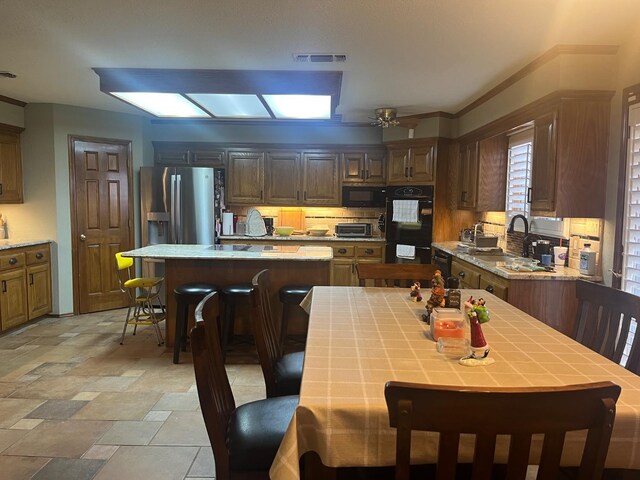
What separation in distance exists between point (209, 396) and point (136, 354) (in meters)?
2.76

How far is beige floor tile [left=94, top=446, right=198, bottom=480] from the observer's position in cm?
216

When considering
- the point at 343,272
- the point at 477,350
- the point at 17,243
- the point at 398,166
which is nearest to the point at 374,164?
the point at 398,166

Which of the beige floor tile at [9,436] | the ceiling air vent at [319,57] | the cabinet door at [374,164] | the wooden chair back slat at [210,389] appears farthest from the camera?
the cabinet door at [374,164]

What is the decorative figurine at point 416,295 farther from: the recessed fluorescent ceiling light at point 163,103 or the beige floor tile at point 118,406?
the recessed fluorescent ceiling light at point 163,103

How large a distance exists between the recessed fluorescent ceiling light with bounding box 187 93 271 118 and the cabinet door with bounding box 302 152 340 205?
1.21 metres

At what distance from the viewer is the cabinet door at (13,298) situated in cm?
424

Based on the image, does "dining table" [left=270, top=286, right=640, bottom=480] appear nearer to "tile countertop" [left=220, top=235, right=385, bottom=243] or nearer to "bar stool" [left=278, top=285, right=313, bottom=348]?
"bar stool" [left=278, top=285, right=313, bottom=348]

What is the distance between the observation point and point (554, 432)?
0.94m

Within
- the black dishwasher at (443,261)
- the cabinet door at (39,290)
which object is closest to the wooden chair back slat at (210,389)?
the black dishwasher at (443,261)

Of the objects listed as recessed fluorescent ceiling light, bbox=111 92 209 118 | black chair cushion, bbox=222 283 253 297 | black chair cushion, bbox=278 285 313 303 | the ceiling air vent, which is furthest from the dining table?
recessed fluorescent ceiling light, bbox=111 92 209 118

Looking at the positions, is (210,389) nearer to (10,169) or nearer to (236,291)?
(236,291)

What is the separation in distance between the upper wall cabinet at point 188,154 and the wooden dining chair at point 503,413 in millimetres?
5403

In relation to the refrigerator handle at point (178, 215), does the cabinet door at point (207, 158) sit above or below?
above

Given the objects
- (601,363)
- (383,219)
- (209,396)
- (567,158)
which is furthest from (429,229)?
(209,396)
